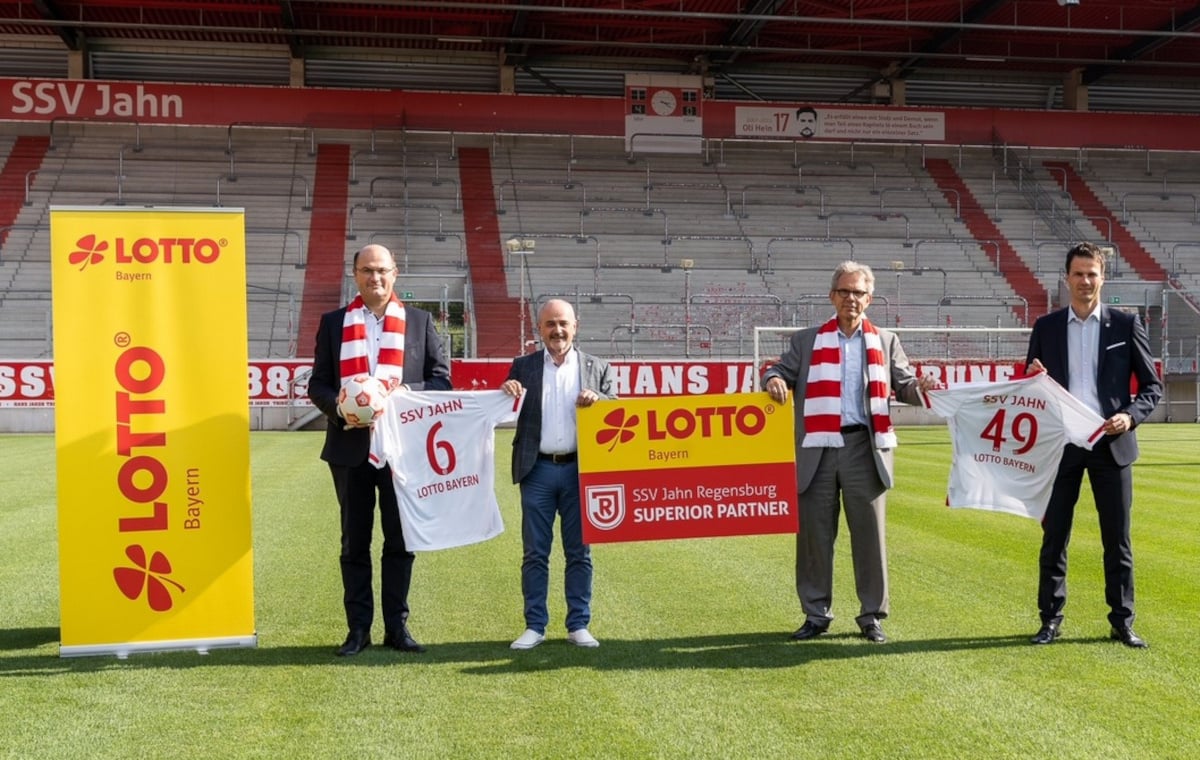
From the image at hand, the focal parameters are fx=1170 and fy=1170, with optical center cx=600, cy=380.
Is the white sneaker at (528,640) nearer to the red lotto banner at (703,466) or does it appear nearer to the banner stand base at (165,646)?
the red lotto banner at (703,466)

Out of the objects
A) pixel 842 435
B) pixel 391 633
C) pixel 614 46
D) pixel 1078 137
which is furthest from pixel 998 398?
pixel 1078 137

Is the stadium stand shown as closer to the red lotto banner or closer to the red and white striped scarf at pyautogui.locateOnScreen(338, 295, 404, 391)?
the red lotto banner

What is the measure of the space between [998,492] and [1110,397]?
83cm

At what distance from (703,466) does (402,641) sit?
6.17 feet

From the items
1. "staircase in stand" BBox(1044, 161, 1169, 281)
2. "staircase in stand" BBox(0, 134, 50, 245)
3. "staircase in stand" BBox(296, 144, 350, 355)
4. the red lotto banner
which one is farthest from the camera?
"staircase in stand" BBox(1044, 161, 1169, 281)

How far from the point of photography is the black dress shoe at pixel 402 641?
5.89 meters

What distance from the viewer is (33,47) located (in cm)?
3162

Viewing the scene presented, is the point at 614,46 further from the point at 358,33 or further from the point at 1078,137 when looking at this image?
the point at 1078,137

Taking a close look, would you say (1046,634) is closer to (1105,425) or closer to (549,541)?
(1105,425)

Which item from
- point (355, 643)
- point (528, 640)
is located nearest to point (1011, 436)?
point (528, 640)

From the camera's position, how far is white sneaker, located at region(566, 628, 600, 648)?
5.92m

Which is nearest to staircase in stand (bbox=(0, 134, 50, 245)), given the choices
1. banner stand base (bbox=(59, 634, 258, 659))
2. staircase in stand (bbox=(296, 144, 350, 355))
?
staircase in stand (bbox=(296, 144, 350, 355))

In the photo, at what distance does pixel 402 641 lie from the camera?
592 centimetres

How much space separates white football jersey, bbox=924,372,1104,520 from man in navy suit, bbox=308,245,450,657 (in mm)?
2953
